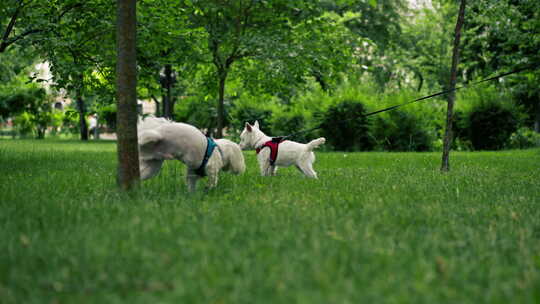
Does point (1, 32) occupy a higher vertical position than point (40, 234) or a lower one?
higher

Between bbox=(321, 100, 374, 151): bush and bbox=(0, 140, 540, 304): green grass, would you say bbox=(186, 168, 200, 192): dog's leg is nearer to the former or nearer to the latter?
bbox=(0, 140, 540, 304): green grass

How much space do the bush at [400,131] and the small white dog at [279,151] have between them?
11.2 m

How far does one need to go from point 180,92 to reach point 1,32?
16.6m

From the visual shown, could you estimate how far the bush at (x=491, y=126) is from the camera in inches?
711

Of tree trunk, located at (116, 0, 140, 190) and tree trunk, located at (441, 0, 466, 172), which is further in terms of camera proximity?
tree trunk, located at (441, 0, 466, 172)

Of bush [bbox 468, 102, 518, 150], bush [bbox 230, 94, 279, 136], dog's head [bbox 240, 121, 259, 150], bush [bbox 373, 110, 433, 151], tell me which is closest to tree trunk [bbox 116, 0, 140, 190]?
dog's head [bbox 240, 121, 259, 150]

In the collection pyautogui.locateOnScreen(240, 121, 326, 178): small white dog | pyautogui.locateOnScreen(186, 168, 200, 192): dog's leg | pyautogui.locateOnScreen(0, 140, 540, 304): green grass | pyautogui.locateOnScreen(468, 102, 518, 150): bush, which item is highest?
pyautogui.locateOnScreen(468, 102, 518, 150): bush

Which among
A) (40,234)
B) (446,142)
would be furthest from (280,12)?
(40,234)

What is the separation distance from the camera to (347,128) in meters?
19.1

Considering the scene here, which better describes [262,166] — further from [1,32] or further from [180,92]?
[180,92]

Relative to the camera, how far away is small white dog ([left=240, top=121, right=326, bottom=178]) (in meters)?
7.49

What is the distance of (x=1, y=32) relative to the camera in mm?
12445

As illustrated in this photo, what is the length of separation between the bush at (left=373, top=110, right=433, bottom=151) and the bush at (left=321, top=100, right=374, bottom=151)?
577mm

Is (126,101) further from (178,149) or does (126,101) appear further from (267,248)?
(267,248)
